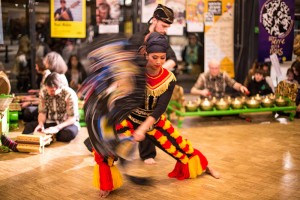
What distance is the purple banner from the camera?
24.3 feet

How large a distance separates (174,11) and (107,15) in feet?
3.75

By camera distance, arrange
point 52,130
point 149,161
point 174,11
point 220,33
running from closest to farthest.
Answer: point 149,161
point 52,130
point 174,11
point 220,33

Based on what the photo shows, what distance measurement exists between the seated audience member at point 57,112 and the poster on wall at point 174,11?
300 cm

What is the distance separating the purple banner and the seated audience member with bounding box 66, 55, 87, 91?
10.1ft

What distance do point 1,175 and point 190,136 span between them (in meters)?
2.14

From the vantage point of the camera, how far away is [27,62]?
262 inches

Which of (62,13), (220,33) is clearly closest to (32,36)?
(62,13)

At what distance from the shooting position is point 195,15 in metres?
7.29

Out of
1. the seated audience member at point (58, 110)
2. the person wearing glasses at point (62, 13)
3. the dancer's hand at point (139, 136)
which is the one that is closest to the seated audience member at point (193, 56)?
the person wearing glasses at point (62, 13)

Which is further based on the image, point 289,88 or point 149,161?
point 289,88

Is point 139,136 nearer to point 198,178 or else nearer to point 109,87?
point 109,87

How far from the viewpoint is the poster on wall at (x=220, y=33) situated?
7336mm

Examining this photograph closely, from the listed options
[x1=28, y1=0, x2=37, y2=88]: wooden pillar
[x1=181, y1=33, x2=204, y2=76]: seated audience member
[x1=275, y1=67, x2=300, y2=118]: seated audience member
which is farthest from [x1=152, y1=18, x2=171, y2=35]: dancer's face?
[x1=181, y1=33, x2=204, y2=76]: seated audience member

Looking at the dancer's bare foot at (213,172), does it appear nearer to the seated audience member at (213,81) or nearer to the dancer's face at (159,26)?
the dancer's face at (159,26)
